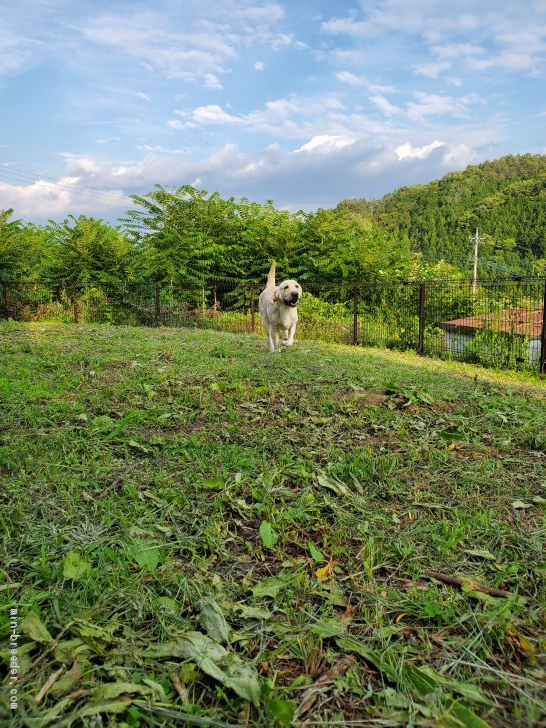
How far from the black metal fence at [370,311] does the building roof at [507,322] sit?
19 mm

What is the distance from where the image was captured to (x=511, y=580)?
78.2 inches

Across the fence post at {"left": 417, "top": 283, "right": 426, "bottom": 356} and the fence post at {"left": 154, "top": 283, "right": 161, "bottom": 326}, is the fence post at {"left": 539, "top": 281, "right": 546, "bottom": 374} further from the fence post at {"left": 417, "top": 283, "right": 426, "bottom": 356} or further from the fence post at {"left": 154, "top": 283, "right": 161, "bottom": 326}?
the fence post at {"left": 154, "top": 283, "right": 161, "bottom": 326}

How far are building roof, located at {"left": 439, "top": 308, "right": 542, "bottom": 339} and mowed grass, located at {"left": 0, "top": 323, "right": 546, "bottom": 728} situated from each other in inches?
209

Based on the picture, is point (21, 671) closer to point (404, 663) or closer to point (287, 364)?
point (404, 663)

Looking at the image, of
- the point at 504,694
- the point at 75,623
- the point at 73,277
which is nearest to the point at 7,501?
the point at 75,623

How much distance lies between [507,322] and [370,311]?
4.59m

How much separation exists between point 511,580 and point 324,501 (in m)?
0.97

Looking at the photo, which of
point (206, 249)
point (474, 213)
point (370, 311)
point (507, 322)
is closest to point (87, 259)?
point (206, 249)

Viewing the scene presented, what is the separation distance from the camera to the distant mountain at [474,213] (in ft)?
152

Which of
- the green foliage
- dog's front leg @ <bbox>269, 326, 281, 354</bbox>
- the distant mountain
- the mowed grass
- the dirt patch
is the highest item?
the distant mountain

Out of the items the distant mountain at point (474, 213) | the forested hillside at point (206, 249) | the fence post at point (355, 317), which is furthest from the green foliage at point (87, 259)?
the distant mountain at point (474, 213)

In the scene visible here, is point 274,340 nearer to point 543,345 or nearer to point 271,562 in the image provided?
point 543,345

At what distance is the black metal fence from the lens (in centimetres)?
909

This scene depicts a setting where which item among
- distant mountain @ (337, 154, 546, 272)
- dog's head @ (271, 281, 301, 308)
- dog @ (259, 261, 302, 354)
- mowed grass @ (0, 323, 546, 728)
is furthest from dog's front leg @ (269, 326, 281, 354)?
distant mountain @ (337, 154, 546, 272)
